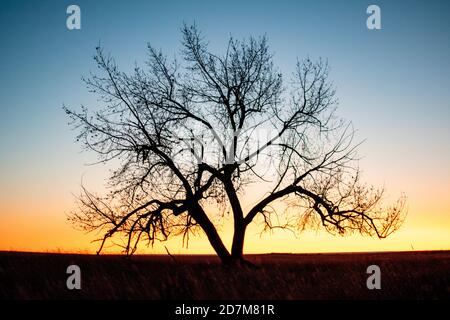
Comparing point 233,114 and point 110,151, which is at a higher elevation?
point 233,114

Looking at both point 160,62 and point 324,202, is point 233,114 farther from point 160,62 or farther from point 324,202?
point 324,202

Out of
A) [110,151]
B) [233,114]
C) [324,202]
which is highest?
[233,114]

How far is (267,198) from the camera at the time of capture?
1559 centimetres

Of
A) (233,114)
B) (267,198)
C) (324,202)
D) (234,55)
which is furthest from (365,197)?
(234,55)

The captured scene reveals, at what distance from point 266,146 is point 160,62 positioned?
4914mm

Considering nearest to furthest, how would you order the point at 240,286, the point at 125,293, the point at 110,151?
the point at 125,293 → the point at 240,286 → the point at 110,151

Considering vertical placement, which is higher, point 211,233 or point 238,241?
point 211,233

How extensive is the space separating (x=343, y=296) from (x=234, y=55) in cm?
1040

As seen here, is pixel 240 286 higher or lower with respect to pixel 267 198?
lower
